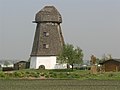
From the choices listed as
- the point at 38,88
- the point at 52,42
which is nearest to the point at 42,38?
the point at 52,42

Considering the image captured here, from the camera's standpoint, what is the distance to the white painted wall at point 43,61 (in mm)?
92500

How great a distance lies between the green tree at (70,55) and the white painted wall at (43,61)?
364 centimetres

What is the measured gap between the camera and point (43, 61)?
93.1 meters

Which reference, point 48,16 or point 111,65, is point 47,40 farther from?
point 111,65

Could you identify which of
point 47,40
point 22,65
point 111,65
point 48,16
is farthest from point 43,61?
point 111,65

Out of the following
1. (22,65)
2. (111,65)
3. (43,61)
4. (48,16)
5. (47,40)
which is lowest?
(111,65)

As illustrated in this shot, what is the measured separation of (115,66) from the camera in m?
79.4

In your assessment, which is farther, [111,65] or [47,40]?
[47,40]

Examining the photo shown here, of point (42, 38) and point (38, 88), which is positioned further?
point (42, 38)

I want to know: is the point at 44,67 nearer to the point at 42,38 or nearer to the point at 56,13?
the point at 42,38

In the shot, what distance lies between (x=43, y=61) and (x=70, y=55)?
8.18 m

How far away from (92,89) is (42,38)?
65.0 metres

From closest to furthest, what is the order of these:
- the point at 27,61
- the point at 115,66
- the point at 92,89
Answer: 1. the point at 92,89
2. the point at 115,66
3. the point at 27,61

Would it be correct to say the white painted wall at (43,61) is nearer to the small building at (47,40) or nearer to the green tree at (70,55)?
the small building at (47,40)
